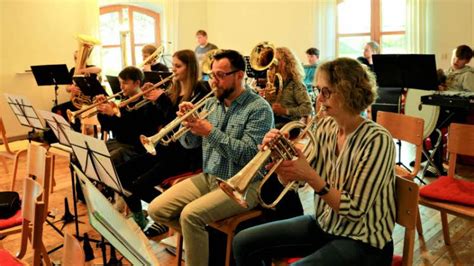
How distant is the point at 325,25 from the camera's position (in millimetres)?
8117

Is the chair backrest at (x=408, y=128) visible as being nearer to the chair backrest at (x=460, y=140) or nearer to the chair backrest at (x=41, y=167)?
the chair backrest at (x=460, y=140)

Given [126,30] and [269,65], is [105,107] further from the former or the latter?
[126,30]

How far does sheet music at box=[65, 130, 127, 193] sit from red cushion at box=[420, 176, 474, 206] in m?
1.62

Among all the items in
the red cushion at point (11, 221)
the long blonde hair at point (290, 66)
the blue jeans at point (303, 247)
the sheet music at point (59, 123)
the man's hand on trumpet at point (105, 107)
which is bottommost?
the red cushion at point (11, 221)

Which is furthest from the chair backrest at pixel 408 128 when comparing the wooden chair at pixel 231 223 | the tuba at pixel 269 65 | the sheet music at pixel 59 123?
the sheet music at pixel 59 123

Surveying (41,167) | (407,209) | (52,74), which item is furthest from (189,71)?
(52,74)

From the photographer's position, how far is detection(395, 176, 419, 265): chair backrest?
5.39 ft

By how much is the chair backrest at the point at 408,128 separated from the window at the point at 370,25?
16.3 feet

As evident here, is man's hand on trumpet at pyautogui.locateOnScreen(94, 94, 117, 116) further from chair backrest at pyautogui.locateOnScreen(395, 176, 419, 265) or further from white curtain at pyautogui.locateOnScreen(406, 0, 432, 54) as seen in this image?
white curtain at pyautogui.locateOnScreen(406, 0, 432, 54)

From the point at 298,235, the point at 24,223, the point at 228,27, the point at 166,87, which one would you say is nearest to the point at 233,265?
the point at 298,235

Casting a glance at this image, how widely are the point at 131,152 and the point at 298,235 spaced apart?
199 cm

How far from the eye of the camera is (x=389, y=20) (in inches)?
306

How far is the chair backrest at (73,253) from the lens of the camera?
1278 millimetres

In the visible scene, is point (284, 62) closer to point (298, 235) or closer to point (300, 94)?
point (300, 94)
